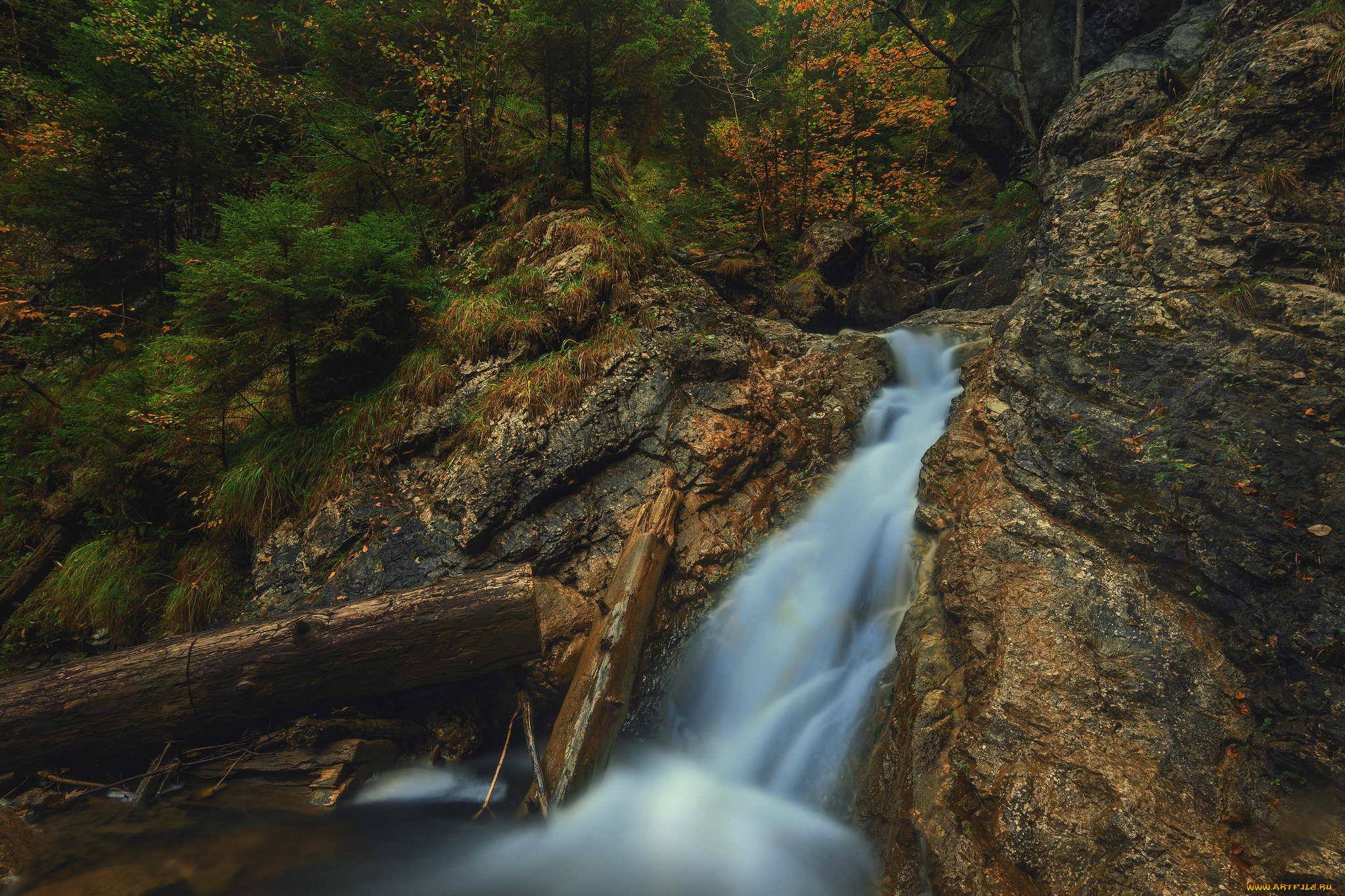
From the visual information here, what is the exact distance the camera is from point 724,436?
5633 mm

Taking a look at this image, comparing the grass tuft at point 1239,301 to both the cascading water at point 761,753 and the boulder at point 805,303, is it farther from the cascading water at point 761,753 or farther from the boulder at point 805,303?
the boulder at point 805,303

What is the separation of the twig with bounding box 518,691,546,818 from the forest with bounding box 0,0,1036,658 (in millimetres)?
2661

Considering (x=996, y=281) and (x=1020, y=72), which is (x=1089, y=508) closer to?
(x=996, y=281)

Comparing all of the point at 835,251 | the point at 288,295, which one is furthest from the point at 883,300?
the point at 288,295

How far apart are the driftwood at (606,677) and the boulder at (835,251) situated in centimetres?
880

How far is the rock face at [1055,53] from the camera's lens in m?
6.70

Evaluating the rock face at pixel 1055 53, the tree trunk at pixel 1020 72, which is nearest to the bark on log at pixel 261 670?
the rock face at pixel 1055 53

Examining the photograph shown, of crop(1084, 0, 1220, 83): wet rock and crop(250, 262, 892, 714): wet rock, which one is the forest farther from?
crop(1084, 0, 1220, 83): wet rock

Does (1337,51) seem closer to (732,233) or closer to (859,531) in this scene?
(859,531)

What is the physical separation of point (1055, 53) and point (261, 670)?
1602cm

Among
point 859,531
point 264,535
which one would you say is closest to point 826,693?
point 859,531

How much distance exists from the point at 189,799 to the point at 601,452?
434cm

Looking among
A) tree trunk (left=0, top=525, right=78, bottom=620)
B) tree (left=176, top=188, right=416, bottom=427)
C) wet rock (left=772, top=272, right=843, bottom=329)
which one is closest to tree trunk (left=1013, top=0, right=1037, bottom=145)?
wet rock (left=772, top=272, right=843, bottom=329)

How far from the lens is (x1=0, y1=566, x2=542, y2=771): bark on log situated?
3.74 metres
